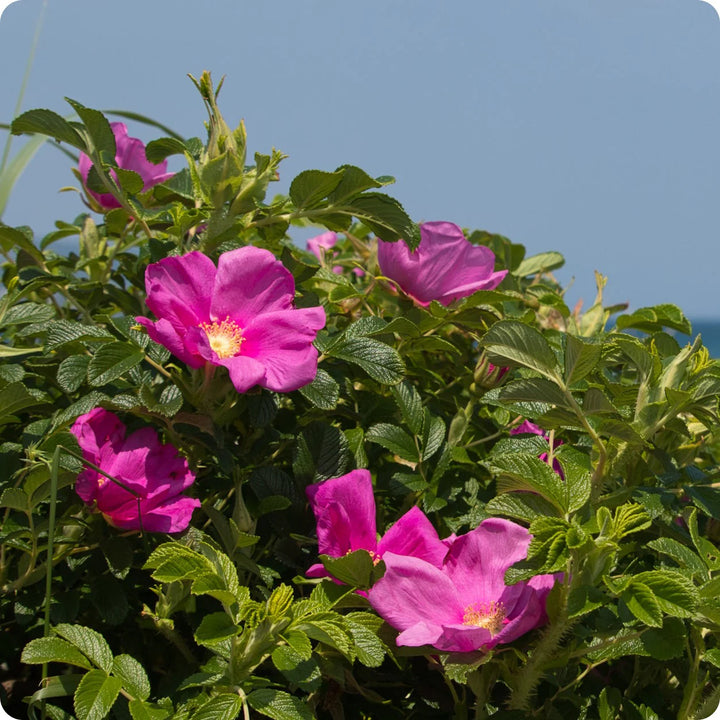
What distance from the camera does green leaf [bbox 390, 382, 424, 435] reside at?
1.04 m

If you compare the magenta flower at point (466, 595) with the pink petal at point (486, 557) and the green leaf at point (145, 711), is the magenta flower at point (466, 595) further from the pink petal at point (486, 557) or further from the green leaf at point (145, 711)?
the green leaf at point (145, 711)

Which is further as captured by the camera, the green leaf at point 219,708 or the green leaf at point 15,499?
the green leaf at point 15,499

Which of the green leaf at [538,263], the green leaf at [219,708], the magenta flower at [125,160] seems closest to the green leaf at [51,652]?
the green leaf at [219,708]

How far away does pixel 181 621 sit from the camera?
1.07 metres

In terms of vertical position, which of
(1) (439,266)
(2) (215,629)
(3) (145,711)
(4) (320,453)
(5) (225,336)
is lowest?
(3) (145,711)

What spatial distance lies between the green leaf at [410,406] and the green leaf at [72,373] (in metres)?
0.36

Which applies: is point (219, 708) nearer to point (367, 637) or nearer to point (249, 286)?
point (367, 637)

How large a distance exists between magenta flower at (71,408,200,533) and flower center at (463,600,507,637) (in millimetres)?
300

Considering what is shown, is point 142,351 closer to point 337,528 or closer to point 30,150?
point 337,528

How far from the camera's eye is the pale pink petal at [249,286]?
3.12ft

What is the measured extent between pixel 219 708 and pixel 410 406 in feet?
1.37

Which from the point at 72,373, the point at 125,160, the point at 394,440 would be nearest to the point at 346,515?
the point at 394,440

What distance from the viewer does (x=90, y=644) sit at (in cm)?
86

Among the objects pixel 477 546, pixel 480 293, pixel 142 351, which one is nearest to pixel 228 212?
pixel 142 351
